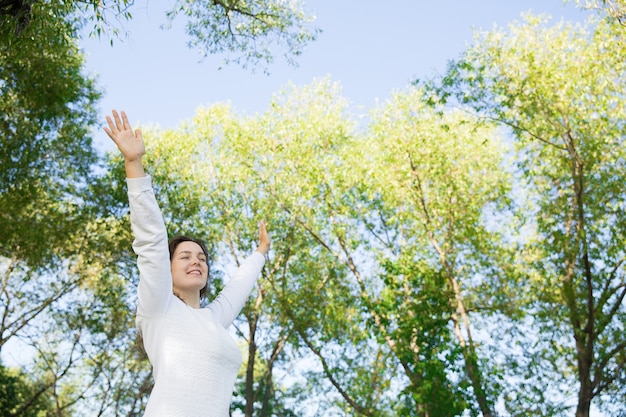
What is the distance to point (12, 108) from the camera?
43.8ft

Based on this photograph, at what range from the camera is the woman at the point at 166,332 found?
7.69ft

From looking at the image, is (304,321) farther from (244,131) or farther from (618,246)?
(618,246)

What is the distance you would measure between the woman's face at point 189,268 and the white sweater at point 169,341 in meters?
0.27

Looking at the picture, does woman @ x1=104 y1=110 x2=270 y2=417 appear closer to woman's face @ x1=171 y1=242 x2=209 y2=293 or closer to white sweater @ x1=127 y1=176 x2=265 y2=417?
white sweater @ x1=127 y1=176 x2=265 y2=417

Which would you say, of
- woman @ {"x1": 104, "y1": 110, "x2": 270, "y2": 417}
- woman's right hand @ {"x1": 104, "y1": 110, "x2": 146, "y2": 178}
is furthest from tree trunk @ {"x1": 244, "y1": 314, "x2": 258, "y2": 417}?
woman's right hand @ {"x1": 104, "y1": 110, "x2": 146, "y2": 178}

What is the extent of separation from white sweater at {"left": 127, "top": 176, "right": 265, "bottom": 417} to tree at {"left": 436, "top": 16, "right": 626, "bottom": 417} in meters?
10.3

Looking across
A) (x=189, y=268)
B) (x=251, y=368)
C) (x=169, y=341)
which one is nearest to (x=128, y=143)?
(x=189, y=268)

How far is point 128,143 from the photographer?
102 inches

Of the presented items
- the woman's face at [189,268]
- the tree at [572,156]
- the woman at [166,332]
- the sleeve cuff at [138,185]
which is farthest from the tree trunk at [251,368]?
the sleeve cuff at [138,185]

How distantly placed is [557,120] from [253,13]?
6.52 meters

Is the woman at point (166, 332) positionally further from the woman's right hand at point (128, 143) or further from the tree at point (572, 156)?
the tree at point (572, 156)

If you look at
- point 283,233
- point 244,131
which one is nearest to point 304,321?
point 283,233

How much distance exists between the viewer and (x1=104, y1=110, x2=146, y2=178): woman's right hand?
2.49 m

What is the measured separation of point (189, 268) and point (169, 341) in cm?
56
